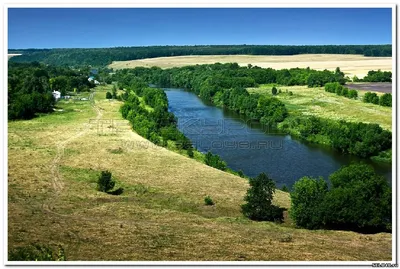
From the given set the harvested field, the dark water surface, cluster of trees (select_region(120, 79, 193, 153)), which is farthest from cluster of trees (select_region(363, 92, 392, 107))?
cluster of trees (select_region(120, 79, 193, 153))

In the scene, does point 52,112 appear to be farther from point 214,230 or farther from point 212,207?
point 214,230

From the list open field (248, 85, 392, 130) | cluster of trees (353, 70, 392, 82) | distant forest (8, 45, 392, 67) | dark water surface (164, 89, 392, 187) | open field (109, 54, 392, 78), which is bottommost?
dark water surface (164, 89, 392, 187)

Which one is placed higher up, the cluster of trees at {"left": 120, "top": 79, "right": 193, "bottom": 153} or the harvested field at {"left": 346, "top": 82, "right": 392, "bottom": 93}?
the harvested field at {"left": 346, "top": 82, "right": 392, "bottom": 93}

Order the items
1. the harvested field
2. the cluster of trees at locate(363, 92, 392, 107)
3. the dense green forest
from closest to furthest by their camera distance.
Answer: the dense green forest, the cluster of trees at locate(363, 92, 392, 107), the harvested field

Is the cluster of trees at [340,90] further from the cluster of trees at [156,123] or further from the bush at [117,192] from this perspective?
the bush at [117,192]

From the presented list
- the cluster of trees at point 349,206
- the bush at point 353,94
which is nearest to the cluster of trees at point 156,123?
the cluster of trees at point 349,206

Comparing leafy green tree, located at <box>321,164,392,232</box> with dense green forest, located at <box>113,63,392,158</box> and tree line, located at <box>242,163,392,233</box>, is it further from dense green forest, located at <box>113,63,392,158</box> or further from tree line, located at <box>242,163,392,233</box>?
dense green forest, located at <box>113,63,392,158</box>
